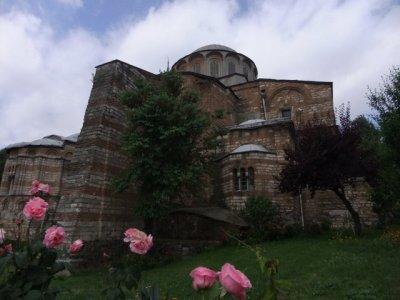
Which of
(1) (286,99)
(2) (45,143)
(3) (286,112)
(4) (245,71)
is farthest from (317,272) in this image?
(4) (245,71)

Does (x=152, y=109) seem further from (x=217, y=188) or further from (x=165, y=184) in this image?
(x=217, y=188)

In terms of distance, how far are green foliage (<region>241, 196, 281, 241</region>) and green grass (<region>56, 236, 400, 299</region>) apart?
1.91 m

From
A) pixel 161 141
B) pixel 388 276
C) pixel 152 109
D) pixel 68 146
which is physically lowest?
pixel 388 276

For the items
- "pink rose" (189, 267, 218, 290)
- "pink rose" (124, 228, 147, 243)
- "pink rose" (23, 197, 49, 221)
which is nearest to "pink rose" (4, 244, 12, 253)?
"pink rose" (23, 197, 49, 221)

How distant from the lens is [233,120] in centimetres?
2655

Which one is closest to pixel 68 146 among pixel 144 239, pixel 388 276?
pixel 388 276

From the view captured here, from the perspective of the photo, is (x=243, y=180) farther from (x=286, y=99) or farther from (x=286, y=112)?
(x=286, y=99)

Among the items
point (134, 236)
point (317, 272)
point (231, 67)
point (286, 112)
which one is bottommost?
point (317, 272)

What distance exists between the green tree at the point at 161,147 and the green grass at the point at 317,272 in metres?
2.90

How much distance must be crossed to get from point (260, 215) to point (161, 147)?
575 centimetres

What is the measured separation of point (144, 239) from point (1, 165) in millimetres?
39131

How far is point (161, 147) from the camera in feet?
47.1

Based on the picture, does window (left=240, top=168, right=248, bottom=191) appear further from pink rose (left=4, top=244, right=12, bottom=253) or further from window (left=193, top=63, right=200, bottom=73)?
window (left=193, top=63, right=200, bottom=73)

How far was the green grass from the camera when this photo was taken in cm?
704
